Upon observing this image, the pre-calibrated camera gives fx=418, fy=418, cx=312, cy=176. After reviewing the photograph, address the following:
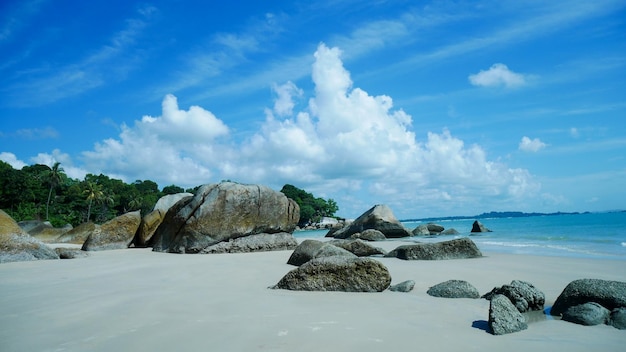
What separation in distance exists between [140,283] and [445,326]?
537 centimetres

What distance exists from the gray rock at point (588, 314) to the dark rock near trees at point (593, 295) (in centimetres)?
23

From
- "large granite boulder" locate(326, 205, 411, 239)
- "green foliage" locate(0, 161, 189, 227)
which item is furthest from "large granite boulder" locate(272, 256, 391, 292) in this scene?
"green foliage" locate(0, 161, 189, 227)

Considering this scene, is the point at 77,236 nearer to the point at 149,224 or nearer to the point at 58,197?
the point at 149,224

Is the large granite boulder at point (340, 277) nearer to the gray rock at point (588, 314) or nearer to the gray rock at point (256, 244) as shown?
the gray rock at point (588, 314)

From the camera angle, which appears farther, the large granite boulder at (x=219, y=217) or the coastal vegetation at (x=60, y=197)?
the coastal vegetation at (x=60, y=197)

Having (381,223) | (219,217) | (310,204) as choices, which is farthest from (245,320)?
(310,204)

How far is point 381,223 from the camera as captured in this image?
106 ft

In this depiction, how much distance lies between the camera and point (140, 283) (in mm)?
7363

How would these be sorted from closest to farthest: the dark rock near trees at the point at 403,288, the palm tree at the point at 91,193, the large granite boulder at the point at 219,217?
1. the dark rock near trees at the point at 403,288
2. the large granite boulder at the point at 219,217
3. the palm tree at the point at 91,193

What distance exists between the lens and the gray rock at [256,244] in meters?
15.0

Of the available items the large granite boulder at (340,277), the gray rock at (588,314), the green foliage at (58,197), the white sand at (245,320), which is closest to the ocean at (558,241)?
the white sand at (245,320)

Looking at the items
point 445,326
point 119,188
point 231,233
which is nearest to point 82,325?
point 445,326

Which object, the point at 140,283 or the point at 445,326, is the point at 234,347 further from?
the point at 140,283

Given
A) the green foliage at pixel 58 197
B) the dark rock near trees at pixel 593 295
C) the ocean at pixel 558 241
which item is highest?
the green foliage at pixel 58 197
